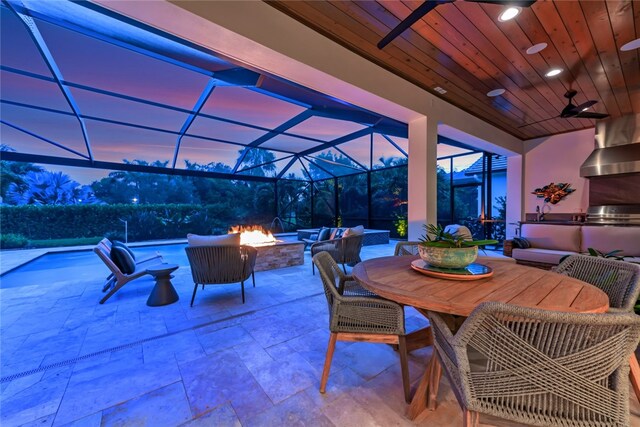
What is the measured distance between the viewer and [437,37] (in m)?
2.38

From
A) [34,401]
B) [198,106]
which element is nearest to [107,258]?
[34,401]

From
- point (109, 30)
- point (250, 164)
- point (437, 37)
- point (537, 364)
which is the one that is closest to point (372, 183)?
point (250, 164)

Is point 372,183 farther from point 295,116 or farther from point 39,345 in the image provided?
point 39,345

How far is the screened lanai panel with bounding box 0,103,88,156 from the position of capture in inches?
169

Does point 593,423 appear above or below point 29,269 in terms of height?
above

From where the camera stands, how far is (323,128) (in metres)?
Answer: 5.56

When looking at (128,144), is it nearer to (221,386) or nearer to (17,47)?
(17,47)

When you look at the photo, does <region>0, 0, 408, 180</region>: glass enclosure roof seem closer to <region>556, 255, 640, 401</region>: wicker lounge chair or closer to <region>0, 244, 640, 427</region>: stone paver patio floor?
<region>0, 244, 640, 427</region>: stone paver patio floor

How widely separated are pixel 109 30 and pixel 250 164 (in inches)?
251

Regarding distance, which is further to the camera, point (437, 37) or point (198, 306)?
point (198, 306)

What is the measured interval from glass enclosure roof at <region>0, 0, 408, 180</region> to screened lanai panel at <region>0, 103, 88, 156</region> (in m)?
0.02

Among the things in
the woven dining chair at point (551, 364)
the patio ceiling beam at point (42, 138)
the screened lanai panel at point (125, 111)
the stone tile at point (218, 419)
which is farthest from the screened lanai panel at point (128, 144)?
the woven dining chair at point (551, 364)

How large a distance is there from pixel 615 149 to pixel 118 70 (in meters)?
8.76

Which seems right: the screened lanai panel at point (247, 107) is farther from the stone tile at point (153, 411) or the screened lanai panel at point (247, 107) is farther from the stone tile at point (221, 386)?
the stone tile at point (153, 411)
